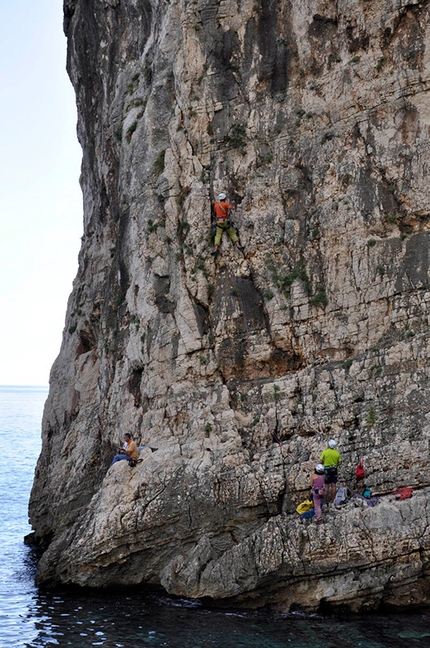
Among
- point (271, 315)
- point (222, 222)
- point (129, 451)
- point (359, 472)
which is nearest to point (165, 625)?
point (129, 451)

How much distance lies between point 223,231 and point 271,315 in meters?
3.11

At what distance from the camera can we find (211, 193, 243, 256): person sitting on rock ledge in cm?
2908

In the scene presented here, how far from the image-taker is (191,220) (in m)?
29.9

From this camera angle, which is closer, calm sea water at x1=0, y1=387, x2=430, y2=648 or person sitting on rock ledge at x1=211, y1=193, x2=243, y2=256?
calm sea water at x1=0, y1=387, x2=430, y2=648

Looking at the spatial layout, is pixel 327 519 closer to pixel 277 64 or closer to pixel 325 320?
pixel 325 320

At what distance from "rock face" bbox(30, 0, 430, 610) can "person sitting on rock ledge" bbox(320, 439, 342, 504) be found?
0.73 m

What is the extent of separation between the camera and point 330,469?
82.3ft

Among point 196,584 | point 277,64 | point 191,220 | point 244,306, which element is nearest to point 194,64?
point 277,64

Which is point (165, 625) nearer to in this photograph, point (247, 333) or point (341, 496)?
point (341, 496)

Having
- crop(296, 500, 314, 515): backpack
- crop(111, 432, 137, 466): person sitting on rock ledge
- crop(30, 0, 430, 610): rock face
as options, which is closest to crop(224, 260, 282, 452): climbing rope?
crop(30, 0, 430, 610): rock face

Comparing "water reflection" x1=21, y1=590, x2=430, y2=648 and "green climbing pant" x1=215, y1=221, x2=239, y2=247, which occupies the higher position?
"green climbing pant" x1=215, y1=221, x2=239, y2=247

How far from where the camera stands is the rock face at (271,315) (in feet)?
82.1

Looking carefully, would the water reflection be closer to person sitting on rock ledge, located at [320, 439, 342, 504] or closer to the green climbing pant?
person sitting on rock ledge, located at [320, 439, 342, 504]

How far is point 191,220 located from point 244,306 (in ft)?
11.2
